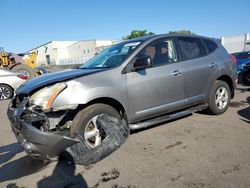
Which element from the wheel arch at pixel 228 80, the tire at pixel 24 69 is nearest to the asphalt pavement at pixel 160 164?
the wheel arch at pixel 228 80

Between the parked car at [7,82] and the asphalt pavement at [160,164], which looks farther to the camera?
the parked car at [7,82]

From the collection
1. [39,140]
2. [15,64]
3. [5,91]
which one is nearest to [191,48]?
[39,140]

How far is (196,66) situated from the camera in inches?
200

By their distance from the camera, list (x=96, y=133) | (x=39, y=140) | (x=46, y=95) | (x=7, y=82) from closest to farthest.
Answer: (x=39, y=140), (x=46, y=95), (x=96, y=133), (x=7, y=82)

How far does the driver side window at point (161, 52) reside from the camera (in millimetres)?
4578

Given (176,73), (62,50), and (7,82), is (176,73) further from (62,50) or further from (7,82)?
(62,50)

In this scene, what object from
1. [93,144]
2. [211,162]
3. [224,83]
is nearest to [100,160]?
[93,144]

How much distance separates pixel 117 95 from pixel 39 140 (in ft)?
4.45

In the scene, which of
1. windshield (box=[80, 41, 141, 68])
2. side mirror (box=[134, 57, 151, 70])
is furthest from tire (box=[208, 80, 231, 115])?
windshield (box=[80, 41, 141, 68])

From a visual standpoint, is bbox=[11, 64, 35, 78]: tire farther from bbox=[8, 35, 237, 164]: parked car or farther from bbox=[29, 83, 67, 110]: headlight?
bbox=[29, 83, 67, 110]: headlight

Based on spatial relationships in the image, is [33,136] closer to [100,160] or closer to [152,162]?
[100,160]

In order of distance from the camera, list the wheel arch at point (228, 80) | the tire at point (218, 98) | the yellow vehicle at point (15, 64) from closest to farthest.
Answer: the tire at point (218, 98) < the wheel arch at point (228, 80) < the yellow vehicle at point (15, 64)

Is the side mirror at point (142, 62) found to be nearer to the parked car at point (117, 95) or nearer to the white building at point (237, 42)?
the parked car at point (117, 95)

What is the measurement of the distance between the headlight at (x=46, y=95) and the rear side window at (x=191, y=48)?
2.56 m
